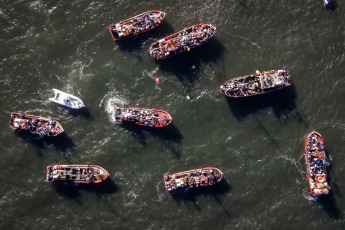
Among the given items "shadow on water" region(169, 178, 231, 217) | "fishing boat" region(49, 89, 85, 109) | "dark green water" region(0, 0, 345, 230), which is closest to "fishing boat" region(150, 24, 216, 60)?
"dark green water" region(0, 0, 345, 230)

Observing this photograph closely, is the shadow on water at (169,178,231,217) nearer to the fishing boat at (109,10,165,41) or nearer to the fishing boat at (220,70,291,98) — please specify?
the fishing boat at (220,70,291,98)

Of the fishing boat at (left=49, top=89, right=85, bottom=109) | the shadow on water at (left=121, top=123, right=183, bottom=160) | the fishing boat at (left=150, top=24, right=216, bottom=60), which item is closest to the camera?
A: the fishing boat at (left=49, top=89, right=85, bottom=109)

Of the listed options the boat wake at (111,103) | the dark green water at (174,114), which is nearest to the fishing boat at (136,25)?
the dark green water at (174,114)

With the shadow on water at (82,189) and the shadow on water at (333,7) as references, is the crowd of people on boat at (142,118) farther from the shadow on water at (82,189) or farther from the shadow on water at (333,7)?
the shadow on water at (333,7)

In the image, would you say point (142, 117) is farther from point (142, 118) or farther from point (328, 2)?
point (328, 2)

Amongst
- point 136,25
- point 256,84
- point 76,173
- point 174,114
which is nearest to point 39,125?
point 76,173

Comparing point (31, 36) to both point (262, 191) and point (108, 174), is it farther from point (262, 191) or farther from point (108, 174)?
point (262, 191)
